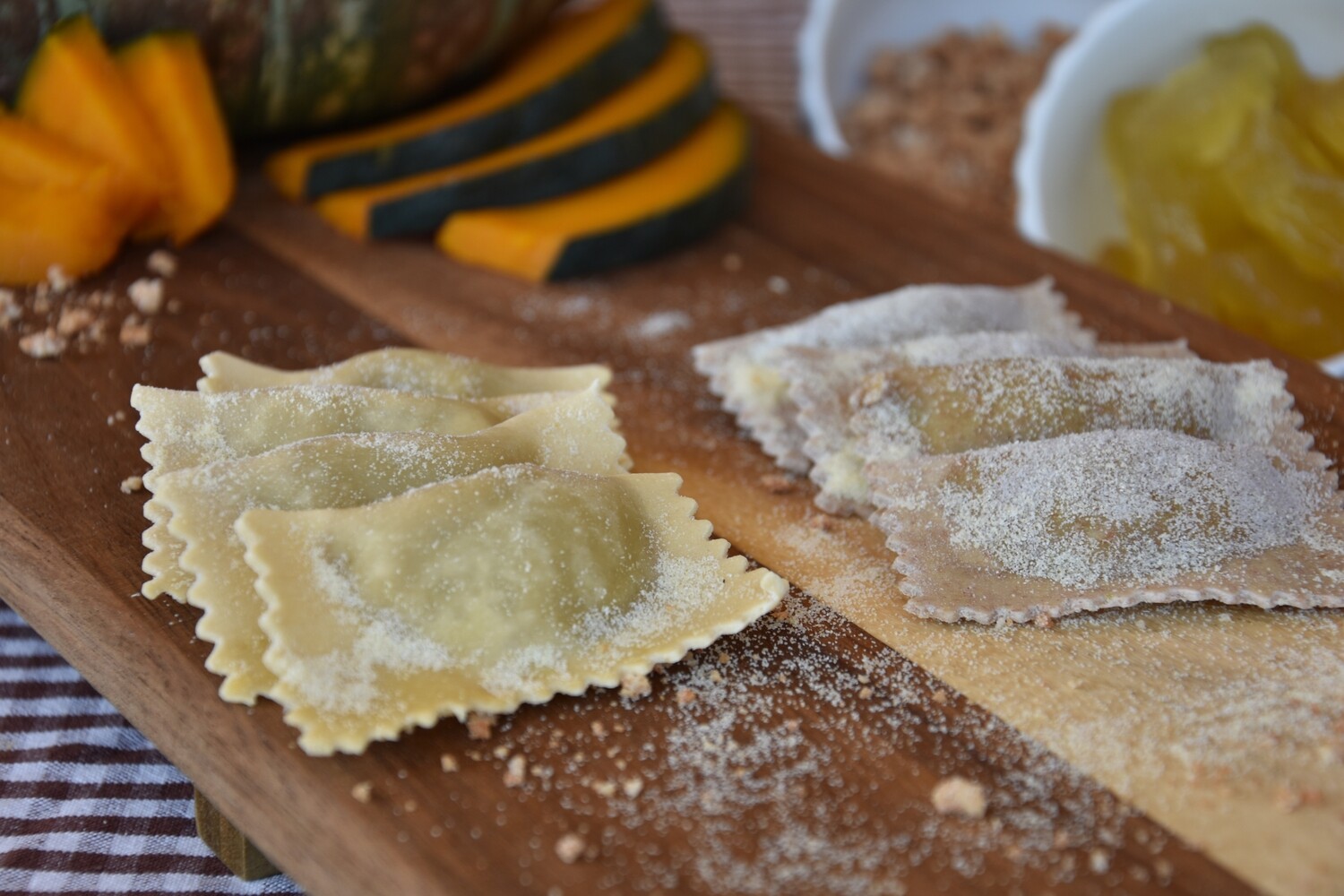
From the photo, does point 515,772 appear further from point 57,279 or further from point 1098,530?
point 57,279

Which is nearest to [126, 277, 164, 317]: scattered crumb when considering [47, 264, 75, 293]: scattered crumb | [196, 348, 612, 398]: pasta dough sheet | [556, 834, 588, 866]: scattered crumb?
[47, 264, 75, 293]: scattered crumb

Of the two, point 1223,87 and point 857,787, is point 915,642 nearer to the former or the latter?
point 857,787

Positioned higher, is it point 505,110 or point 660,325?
point 505,110

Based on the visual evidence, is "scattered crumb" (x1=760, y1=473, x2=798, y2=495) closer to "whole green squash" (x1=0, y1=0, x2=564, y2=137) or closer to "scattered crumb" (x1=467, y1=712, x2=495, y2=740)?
"scattered crumb" (x1=467, y1=712, x2=495, y2=740)

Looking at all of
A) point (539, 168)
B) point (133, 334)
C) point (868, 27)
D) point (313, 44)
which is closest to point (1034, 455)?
point (539, 168)

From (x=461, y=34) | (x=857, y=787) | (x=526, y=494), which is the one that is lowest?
(x=857, y=787)

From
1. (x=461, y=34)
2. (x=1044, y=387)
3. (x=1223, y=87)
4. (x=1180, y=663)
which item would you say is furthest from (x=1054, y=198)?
(x=1180, y=663)

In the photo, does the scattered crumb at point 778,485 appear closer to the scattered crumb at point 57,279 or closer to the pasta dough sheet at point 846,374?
the pasta dough sheet at point 846,374
